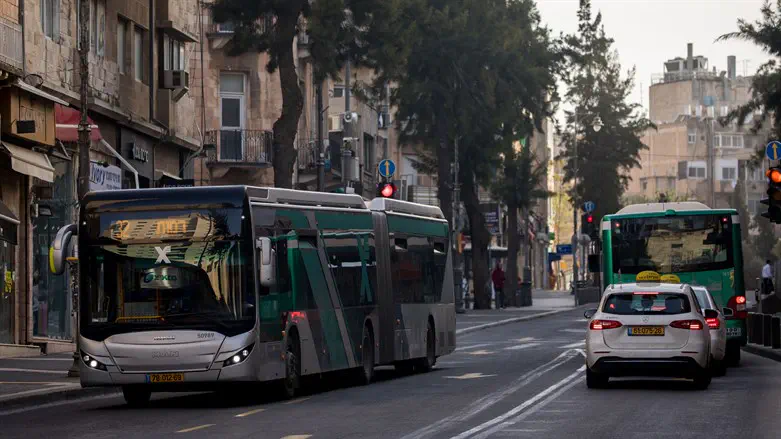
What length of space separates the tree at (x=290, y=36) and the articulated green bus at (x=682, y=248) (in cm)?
928

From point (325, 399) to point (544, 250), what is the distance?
129112mm

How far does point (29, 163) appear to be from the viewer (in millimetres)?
33688

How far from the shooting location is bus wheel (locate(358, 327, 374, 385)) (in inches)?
1067

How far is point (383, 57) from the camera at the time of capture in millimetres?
41594

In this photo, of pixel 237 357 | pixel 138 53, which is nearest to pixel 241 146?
pixel 138 53

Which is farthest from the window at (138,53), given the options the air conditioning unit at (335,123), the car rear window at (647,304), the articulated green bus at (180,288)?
the air conditioning unit at (335,123)

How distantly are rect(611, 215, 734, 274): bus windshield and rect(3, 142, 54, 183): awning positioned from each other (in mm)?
10839

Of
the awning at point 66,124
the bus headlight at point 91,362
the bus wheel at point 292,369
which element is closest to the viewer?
the bus headlight at point 91,362

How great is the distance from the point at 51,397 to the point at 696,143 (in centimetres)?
16742

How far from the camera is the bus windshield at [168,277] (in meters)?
21.7

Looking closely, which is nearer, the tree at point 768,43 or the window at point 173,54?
the window at point 173,54

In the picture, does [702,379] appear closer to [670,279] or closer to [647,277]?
[647,277]

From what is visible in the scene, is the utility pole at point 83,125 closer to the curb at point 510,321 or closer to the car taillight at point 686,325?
the car taillight at point 686,325

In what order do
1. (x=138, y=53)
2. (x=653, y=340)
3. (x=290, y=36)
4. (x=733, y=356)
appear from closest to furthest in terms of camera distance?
(x=653, y=340)
(x=733, y=356)
(x=290, y=36)
(x=138, y=53)
